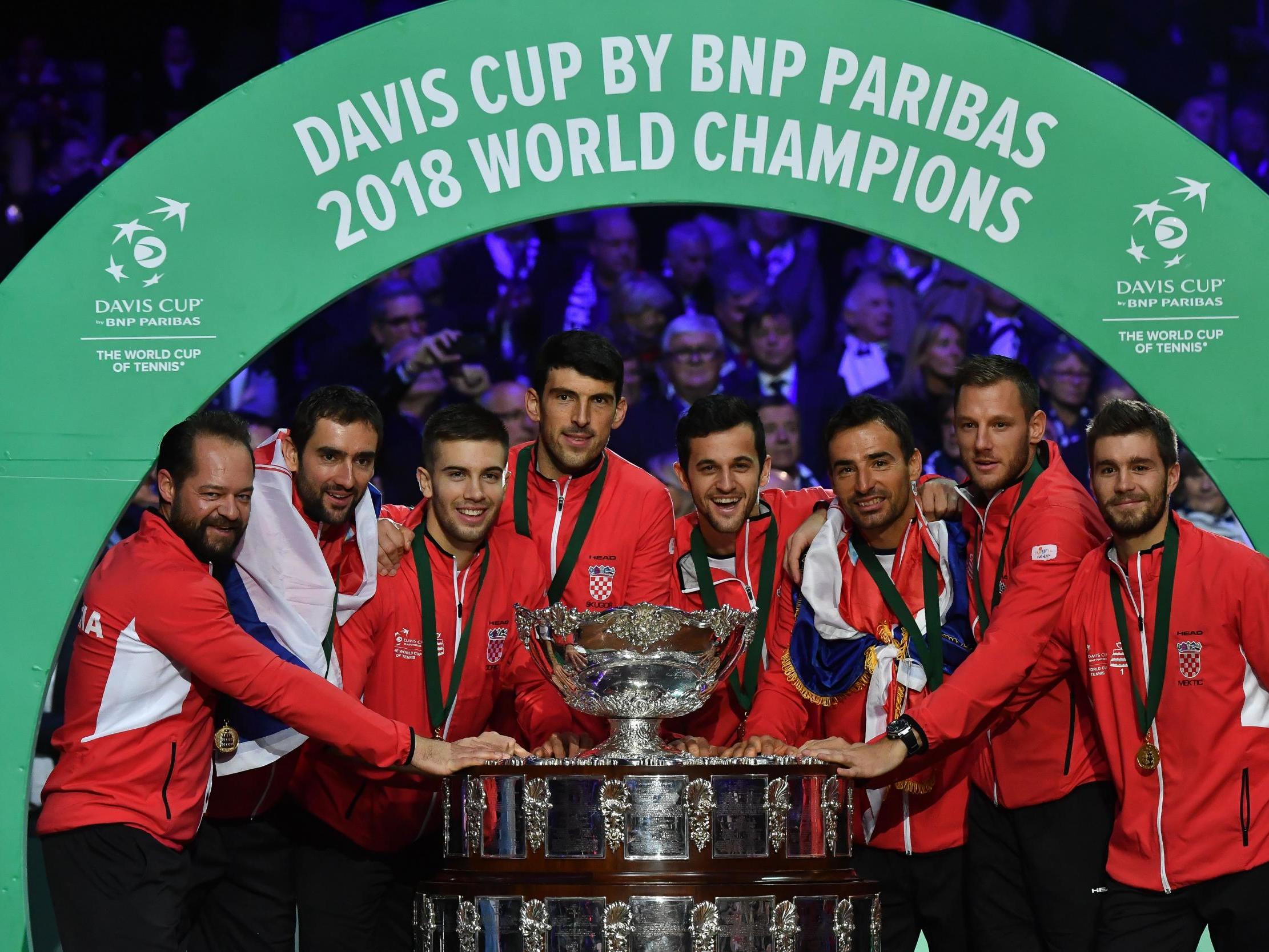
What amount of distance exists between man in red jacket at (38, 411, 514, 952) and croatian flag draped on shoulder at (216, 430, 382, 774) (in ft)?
0.86

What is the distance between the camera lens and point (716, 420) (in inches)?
210

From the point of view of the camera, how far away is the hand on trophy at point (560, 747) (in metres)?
4.62

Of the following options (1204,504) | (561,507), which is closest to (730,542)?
(561,507)

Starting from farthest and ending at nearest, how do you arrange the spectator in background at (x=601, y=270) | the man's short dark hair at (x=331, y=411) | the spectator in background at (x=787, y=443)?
the spectator in background at (x=601, y=270), the spectator in background at (x=787, y=443), the man's short dark hair at (x=331, y=411)

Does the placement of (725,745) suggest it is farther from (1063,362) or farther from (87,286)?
(1063,362)

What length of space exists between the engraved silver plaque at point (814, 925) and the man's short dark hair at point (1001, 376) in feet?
5.97

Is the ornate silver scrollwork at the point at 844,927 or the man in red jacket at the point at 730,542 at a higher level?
the man in red jacket at the point at 730,542

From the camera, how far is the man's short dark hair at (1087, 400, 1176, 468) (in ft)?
15.9

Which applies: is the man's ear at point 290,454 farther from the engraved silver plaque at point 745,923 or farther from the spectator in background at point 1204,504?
the spectator in background at point 1204,504

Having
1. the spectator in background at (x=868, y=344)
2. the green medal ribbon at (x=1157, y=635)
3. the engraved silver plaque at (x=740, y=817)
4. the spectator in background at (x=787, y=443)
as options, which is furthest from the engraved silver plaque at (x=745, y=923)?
the spectator in background at (x=868, y=344)

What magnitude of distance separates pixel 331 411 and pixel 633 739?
1.60 metres

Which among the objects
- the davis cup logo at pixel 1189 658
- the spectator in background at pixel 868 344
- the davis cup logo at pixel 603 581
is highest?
the spectator in background at pixel 868 344

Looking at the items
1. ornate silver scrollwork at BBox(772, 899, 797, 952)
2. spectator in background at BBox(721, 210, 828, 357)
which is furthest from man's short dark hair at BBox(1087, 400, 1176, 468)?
spectator in background at BBox(721, 210, 828, 357)

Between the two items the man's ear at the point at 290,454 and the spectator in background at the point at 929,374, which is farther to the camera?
the spectator in background at the point at 929,374
